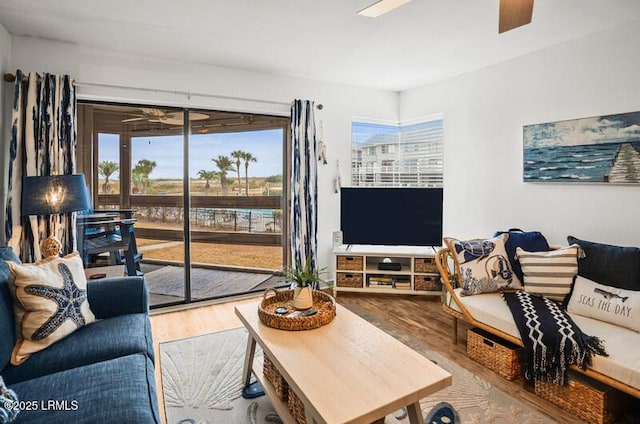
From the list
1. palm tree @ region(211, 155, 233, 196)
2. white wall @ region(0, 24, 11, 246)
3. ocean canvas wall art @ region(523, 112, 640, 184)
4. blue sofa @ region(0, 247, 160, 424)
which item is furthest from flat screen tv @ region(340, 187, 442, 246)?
white wall @ region(0, 24, 11, 246)

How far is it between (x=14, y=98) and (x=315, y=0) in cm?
248

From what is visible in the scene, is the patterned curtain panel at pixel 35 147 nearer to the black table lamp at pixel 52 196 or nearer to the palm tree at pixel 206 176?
the black table lamp at pixel 52 196

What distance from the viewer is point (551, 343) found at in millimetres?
2133

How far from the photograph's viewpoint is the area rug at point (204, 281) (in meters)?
3.78

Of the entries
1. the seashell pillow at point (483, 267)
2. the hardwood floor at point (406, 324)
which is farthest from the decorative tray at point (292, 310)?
the seashell pillow at point (483, 267)

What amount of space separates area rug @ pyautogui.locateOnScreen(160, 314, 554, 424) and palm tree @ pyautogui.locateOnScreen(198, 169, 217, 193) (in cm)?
165

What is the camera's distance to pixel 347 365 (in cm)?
166

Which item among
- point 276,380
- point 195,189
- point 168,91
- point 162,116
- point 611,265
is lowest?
point 276,380

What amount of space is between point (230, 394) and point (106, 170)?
8.03 feet

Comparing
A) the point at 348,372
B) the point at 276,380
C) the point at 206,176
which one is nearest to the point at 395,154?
the point at 206,176

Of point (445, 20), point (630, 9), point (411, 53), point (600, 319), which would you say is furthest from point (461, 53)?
point (600, 319)

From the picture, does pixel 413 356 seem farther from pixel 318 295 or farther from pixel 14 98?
pixel 14 98

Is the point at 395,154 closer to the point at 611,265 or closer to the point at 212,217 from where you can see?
the point at 212,217

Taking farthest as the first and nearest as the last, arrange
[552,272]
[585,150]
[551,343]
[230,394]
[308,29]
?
[585,150]
[308,29]
[552,272]
[230,394]
[551,343]
